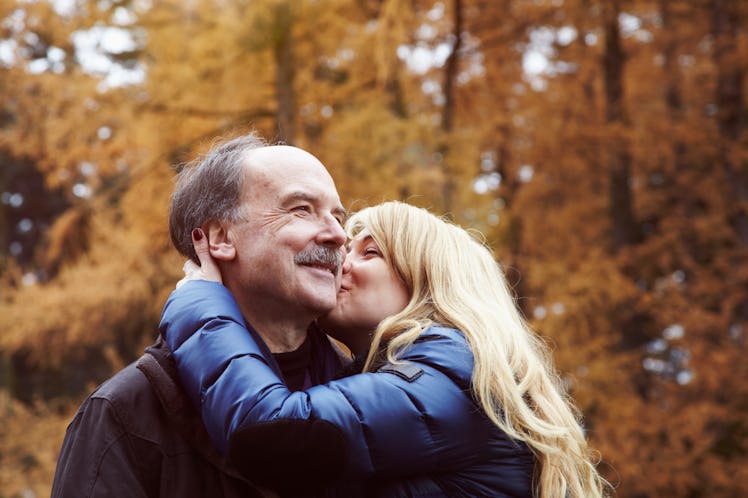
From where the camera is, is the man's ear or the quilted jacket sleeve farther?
the man's ear

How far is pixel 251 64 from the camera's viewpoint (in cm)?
790

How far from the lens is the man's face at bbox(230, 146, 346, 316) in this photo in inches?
93.0

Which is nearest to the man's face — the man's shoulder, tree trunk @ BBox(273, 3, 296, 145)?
the man's shoulder

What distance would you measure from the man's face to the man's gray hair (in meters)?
0.03

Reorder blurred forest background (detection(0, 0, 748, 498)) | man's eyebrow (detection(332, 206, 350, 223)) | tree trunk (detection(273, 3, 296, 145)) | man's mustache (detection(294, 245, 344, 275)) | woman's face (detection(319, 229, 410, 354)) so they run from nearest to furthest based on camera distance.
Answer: man's mustache (detection(294, 245, 344, 275))
man's eyebrow (detection(332, 206, 350, 223))
woman's face (detection(319, 229, 410, 354))
tree trunk (detection(273, 3, 296, 145))
blurred forest background (detection(0, 0, 748, 498))

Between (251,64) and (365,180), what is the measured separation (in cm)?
143

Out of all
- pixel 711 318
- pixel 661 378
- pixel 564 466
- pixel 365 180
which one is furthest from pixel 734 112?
pixel 564 466

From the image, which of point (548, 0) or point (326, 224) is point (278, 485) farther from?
point (548, 0)

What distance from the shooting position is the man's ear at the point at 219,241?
7.89 feet

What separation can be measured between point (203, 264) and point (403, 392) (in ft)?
2.19

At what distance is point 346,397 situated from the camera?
214 cm

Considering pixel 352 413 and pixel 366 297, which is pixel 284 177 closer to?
pixel 366 297

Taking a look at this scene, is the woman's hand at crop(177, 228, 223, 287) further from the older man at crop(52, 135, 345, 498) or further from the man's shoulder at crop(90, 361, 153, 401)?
the man's shoulder at crop(90, 361, 153, 401)

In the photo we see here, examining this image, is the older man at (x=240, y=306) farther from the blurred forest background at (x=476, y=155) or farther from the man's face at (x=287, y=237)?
the blurred forest background at (x=476, y=155)
